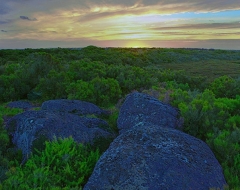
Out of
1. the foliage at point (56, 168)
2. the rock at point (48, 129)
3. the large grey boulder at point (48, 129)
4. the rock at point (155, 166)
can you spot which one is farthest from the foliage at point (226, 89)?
the foliage at point (56, 168)

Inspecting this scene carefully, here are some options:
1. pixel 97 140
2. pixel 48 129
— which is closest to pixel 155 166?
pixel 97 140

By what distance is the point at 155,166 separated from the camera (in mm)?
4277

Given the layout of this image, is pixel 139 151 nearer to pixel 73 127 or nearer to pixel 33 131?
pixel 73 127

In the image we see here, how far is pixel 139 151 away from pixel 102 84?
7821mm

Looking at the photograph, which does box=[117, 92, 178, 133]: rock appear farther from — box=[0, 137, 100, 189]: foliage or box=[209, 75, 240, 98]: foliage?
box=[209, 75, 240, 98]: foliage

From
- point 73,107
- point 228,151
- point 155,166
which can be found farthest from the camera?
point 73,107

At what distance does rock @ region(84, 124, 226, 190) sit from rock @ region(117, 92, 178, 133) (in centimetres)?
151

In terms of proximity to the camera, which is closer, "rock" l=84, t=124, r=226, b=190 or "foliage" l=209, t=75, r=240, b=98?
"rock" l=84, t=124, r=226, b=190

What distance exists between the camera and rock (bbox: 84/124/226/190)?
4066 millimetres

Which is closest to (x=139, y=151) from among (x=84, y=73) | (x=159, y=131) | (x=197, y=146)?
(x=159, y=131)

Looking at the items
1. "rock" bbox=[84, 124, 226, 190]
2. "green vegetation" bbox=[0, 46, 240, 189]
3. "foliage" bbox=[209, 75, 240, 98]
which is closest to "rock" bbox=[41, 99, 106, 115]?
"green vegetation" bbox=[0, 46, 240, 189]

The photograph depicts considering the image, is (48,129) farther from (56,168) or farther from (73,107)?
(73,107)

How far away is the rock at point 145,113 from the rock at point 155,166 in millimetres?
1515

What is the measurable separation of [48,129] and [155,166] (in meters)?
2.50
